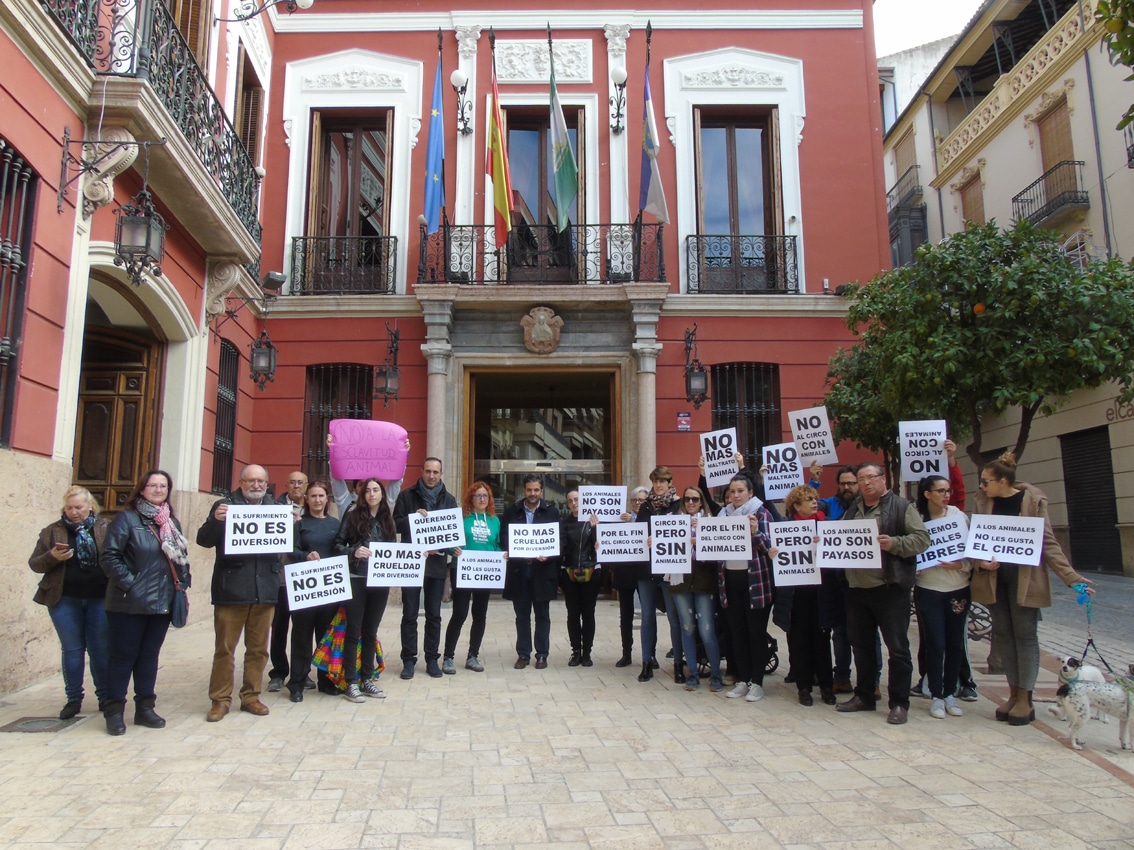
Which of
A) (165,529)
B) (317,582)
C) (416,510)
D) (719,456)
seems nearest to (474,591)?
(416,510)

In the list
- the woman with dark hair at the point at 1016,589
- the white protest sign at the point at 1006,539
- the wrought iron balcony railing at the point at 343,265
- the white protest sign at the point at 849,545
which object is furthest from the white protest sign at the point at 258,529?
the wrought iron balcony railing at the point at 343,265

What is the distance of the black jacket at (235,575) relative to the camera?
5.56 m

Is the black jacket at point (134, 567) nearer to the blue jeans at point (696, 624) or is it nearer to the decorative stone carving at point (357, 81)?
the blue jeans at point (696, 624)

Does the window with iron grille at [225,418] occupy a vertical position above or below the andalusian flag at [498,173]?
below

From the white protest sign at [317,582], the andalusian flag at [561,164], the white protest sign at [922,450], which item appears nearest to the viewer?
the white protest sign at [317,582]

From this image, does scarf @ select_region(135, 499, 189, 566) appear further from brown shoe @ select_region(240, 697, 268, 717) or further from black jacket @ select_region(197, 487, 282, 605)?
brown shoe @ select_region(240, 697, 268, 717)

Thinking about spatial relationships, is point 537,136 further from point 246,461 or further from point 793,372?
point 246,461

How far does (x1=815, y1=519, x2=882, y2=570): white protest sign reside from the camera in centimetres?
550

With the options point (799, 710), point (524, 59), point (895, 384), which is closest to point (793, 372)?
point (895, 384)

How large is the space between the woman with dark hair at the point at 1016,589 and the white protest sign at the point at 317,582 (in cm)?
445

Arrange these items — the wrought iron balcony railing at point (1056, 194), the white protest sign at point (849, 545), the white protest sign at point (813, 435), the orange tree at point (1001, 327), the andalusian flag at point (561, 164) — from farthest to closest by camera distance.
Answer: the wrought iron balcony railing at point (1056, 194), the andalusian flag at point (561, 164), the white protest sign at point (813, 435), the orange tree at point (1001, 327), the white protest sign at point (849, 545)

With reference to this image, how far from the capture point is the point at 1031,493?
5.64 metres

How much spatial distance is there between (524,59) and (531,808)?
12510 millimetres

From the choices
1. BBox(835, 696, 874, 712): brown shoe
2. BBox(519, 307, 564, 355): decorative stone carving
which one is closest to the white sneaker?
BBox(835, 696, 874, 712): brown shoe
